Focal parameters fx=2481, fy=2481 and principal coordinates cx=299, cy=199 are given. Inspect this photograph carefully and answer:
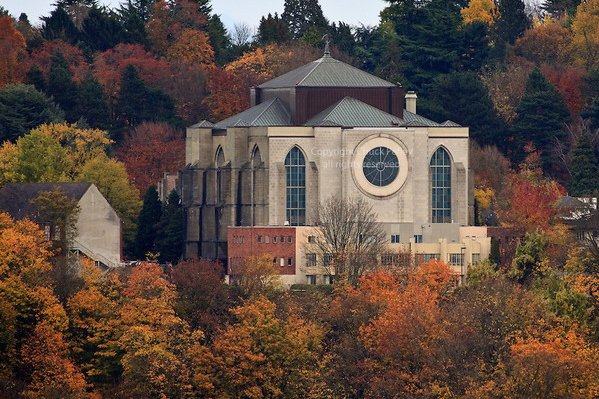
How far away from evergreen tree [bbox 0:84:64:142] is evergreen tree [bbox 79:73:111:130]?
26.9 ft

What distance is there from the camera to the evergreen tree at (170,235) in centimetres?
15025

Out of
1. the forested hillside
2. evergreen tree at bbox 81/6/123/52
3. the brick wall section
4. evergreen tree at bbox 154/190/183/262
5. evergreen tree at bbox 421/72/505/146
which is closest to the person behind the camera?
the forested hillside

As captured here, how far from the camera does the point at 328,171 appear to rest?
147 metres

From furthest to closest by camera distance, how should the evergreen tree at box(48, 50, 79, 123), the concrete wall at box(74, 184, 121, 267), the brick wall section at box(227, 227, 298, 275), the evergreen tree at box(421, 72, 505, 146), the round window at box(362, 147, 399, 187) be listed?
the evergreen tree at box(421, 72, 505, 146), the evergreen tree at box(48, 50, 79, 123), the round window at box(362, 147, 399, 187), the brick wall section at box(227, 227, 298, 275), the concrete wall at box(74, 184, 121, 267)

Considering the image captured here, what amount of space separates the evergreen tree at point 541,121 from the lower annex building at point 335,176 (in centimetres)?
2837

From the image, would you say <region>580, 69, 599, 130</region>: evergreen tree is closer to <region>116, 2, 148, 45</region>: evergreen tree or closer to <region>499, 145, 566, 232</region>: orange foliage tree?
<region>499, 145, 566, 232</region>: orange foliage tree

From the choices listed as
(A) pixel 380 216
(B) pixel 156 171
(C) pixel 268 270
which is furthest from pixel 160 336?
(B) pixel 156 171

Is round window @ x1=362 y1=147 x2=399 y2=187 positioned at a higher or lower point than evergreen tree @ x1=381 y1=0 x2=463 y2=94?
lower

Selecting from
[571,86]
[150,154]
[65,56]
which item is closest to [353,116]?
[150,154]

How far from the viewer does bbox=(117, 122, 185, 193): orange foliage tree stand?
559 feet

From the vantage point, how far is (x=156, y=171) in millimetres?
171500

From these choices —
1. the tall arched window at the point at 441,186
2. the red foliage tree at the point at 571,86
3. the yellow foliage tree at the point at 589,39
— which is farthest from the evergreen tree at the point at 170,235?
the yellow foliage tree at the point at 589,39

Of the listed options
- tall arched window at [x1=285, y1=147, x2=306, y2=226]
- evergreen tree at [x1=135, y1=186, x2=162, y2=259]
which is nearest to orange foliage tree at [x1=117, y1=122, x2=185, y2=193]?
evergreen tree at [x1=135, y1=186, x2=162, y2=259]

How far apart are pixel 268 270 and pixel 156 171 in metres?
34.4
